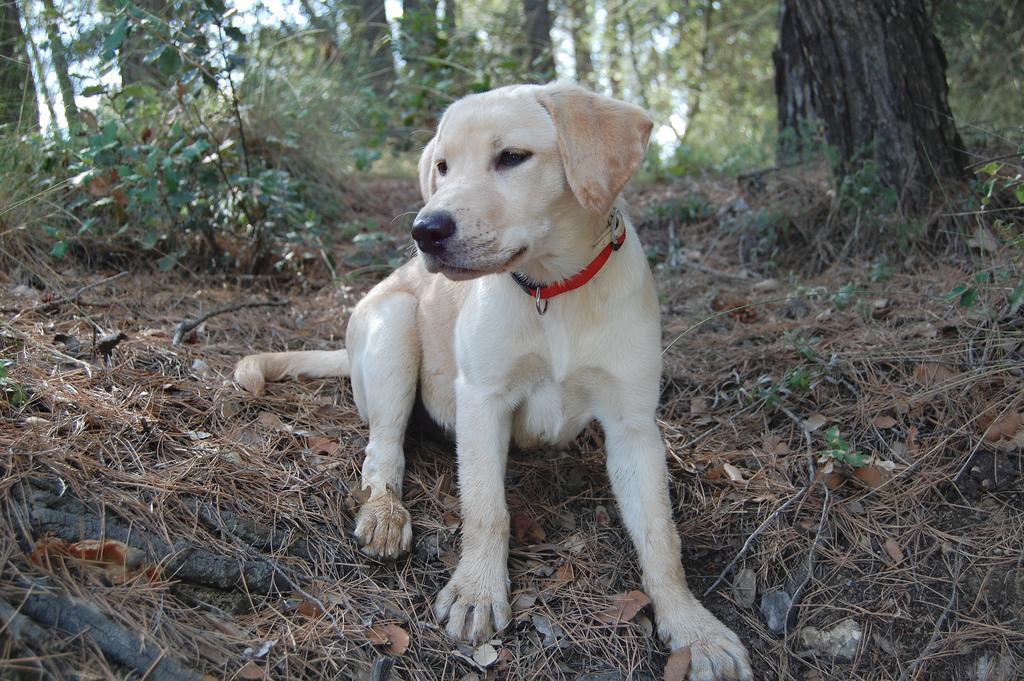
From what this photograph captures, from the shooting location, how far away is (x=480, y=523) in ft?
8.27

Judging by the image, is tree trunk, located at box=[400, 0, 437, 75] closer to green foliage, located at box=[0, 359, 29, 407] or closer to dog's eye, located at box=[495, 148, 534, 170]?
dog's eye, located at box=[495, 148, 534, 170]

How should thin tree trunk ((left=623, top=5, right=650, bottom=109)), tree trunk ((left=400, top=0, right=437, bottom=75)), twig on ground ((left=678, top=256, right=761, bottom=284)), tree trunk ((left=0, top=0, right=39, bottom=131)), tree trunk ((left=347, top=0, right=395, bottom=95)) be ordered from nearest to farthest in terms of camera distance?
tree trunk ((left=0, top=0, right=39, bottom=131)), twig on ground ((left=678, top=256, right=761, bottom=284)), tree trunk ((left=400, top=0, right=437, bottom=75)), tree trunk ((left=347, top=0, right=395, bottom=95)), thin tree trunk ((left=623, top=5, right=650, bottom=109))

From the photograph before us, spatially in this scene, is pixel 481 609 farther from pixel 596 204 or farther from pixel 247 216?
pixel 247 216

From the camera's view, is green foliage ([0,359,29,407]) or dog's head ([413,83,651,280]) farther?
green foliage ([0,359,29,407])

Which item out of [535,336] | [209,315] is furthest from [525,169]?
[209,315]

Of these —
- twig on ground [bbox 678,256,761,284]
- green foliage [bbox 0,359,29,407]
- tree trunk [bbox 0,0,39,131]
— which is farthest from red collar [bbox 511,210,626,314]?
tree trunk [bbox 0,0,39,131]

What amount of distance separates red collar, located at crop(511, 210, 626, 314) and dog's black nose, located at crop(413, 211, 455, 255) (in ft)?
1.61

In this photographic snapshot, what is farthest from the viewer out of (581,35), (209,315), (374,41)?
(581,35)

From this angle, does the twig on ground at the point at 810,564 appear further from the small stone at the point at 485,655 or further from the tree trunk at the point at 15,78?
the tree trunk at the point at 15,78

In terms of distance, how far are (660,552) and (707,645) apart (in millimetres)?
323

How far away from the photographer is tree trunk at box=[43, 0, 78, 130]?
153 inches

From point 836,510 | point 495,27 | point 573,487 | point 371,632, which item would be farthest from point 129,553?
point 495,27

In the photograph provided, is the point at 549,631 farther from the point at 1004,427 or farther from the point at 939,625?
the point at 1004,427

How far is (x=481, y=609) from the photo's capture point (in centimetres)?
233
